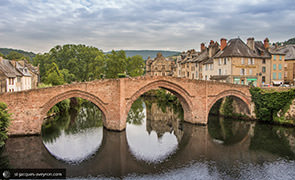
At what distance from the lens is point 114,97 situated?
23547 millimetres

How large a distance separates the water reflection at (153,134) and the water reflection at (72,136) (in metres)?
3.34

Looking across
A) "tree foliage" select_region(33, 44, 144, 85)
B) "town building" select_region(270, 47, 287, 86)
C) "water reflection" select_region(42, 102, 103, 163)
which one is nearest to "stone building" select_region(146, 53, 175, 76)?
"tree foliage" select_region(33, 44, 144, 85)

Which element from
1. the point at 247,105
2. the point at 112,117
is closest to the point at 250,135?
the point at 247,105

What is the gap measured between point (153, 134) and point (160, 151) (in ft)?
17.4

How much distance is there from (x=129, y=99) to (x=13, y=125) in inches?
410

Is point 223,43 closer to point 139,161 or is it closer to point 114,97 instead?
point 114,97

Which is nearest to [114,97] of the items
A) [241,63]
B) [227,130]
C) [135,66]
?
[227,130]

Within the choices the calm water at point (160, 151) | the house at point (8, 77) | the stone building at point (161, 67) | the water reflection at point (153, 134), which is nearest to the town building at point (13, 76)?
the house at point (8, 77)

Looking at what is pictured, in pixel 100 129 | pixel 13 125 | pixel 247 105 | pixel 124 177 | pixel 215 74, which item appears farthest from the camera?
Answer: pixel 215 74

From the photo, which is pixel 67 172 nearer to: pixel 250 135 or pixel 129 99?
pixel 129 99

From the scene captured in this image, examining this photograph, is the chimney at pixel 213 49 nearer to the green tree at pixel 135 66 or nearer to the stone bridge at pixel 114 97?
the stone bridge at pixel 114 97

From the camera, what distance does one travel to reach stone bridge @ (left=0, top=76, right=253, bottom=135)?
69.5 ft

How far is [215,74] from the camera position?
37.6 meters

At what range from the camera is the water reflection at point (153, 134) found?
19.2 m
